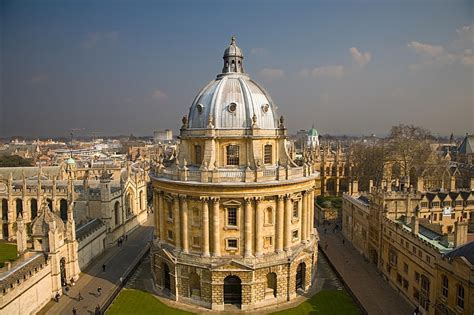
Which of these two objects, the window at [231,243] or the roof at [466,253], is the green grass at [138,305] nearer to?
the window at [231,243]

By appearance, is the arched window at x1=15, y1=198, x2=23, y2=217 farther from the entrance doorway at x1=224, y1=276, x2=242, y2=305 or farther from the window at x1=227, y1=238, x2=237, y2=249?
the entrance doorway at x1=224, y1=276, x2=242, y2=305

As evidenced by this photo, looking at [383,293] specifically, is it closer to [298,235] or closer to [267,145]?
[298,235]

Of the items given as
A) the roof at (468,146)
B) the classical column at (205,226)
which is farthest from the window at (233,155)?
the roof at (468,146)

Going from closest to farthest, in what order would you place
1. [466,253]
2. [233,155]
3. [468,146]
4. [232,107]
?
[466,253] < [232,107] < [233,155] < [468,146]

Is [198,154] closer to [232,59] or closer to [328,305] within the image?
[232,59]

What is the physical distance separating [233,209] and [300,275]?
1059 cm

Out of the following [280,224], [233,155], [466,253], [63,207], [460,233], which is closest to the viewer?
[466,253]

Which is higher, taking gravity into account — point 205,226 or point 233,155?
point 233,155

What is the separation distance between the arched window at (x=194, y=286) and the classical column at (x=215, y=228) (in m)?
3.26

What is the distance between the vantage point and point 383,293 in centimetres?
3544

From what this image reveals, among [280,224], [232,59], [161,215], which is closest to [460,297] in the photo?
[280,224]

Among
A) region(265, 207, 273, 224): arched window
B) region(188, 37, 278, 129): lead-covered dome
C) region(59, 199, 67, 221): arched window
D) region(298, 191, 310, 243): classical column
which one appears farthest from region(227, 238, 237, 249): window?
region(59, 199, 67, 221): arched window

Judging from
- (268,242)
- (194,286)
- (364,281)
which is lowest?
(364,281)

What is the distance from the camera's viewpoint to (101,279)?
39.1 meters
